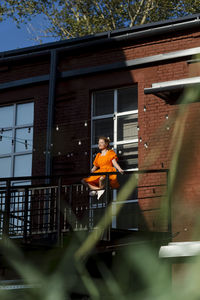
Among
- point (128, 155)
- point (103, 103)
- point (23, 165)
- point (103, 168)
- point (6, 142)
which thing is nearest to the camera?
point (103, 168)

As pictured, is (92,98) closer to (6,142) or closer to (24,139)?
(24,139)

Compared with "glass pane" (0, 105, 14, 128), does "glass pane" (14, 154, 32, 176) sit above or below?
below

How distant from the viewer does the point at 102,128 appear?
36.0 feet

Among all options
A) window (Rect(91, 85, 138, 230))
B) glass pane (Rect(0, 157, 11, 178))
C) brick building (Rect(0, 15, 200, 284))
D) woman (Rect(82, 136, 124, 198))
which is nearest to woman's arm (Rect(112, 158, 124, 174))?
woman (Rect(82, 136, 124, 198))

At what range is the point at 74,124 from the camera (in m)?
11.1

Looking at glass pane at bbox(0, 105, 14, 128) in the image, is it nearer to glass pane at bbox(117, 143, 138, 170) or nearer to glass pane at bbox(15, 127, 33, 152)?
glass pane at bbox(15, 127, 33, 152)

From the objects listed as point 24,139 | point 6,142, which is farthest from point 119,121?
point 6,142

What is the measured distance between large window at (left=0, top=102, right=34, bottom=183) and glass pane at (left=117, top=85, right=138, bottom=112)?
77.5 inches

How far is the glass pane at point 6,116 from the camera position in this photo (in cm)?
1185

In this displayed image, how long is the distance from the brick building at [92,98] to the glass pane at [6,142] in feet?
0.08

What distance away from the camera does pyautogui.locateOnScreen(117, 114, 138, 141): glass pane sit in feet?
34.8

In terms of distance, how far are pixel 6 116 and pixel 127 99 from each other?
9.13ft

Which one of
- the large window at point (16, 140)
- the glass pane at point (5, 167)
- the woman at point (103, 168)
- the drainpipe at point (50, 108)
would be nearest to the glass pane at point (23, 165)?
the large window at point (16, 140)

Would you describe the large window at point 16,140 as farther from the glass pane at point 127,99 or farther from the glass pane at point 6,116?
Answer: the glass pane at point 127,99
